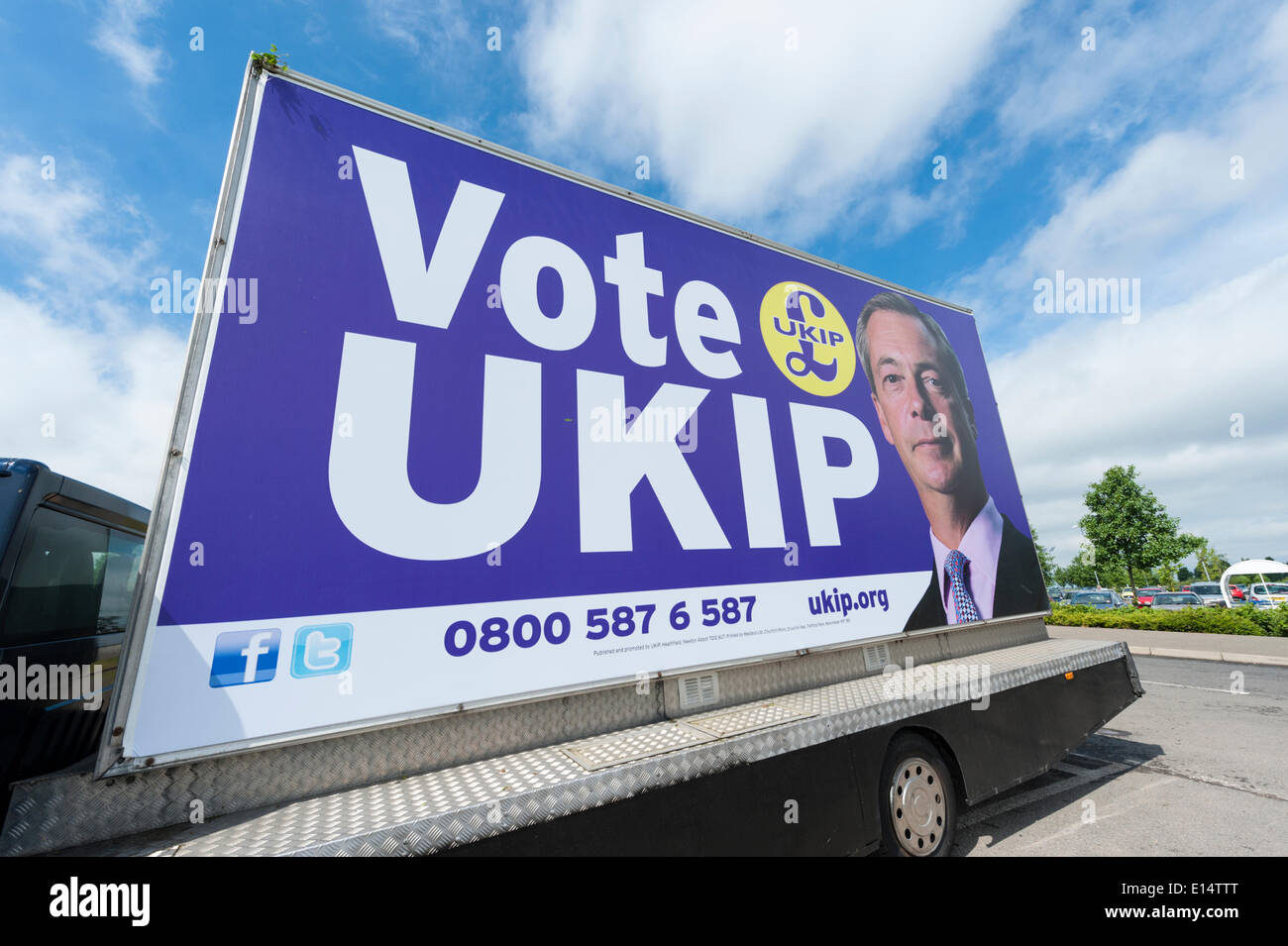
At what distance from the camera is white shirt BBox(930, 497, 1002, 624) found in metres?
3.99

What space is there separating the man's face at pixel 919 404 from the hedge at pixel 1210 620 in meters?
12.3

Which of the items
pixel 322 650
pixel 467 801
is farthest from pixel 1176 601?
pixel 322 650

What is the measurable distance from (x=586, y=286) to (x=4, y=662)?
2.94 metres

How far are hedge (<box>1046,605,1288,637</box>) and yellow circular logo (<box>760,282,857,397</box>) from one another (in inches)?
542

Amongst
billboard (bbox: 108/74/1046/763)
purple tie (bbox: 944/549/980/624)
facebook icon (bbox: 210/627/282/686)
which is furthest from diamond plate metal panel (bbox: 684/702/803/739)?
purple tie (bbox: 944/549/980/624)

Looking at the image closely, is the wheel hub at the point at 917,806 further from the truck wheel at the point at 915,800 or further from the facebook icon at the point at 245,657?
the facebook icon at the point at 245,657

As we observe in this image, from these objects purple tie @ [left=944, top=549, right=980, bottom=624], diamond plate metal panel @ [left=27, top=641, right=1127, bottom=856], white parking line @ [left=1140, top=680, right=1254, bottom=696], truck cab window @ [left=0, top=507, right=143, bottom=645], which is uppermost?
truck cab window @ [left=0, top=507, right=143, bottom=645]

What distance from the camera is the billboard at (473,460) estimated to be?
189 centimetres

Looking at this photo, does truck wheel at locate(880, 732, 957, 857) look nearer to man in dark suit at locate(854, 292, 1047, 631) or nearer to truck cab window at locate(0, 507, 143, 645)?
man in dark suit at locate(854, 292, 1047, 631)

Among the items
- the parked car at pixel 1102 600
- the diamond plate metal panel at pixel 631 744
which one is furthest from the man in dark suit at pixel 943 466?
the parked car at pixel 1102 600

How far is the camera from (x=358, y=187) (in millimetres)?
2512

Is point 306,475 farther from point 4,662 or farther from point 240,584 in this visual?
point 4,662
